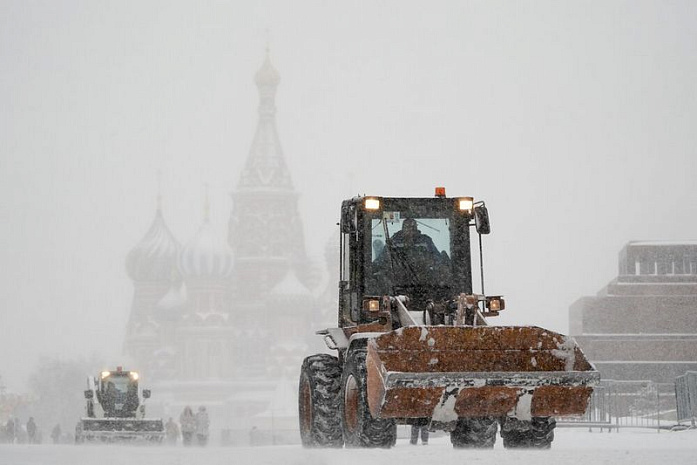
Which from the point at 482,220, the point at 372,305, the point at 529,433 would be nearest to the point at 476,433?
the point at 529,433

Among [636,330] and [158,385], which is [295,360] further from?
[636,330]

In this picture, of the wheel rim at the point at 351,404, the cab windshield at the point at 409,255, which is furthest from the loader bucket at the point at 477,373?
the cab windshield at the point at 409,255

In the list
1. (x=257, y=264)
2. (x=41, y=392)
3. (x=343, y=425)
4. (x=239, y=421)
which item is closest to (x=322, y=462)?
(x=343, y=425)

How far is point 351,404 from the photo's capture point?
13.5 meters

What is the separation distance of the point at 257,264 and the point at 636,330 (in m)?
97.9

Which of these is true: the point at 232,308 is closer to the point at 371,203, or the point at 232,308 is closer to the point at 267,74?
the point at 267,74

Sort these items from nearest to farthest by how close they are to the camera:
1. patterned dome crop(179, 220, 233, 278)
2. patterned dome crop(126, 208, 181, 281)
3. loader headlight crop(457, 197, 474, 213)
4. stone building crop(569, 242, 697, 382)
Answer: loader headlight crop(457, 197, 474, 213)
stone building crop(569, 242, 697, 382)
patterned dome crop(179, 220, 233, 278)
patterned dome crop(126, 208, 181, 281)

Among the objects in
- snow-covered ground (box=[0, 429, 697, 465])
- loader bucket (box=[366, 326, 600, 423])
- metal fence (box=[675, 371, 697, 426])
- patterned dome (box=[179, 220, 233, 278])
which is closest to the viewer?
snow-covered ground (box=[0, 429, 697, 465])

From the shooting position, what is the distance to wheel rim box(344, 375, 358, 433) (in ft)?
44.1

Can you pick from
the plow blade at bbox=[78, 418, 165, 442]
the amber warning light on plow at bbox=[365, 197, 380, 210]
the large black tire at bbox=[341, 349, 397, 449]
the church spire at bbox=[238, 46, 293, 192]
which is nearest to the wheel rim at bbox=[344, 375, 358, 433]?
the large black tire at bbox=[341, 349, 397, 449]

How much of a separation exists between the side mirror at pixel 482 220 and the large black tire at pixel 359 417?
6.32 feet

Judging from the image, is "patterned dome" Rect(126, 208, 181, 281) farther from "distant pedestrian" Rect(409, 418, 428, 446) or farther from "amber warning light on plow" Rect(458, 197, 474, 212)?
"amber warning light on plow" Rect(458, 197, 474, 212)

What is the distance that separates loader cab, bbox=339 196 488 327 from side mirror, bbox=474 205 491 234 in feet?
0.64

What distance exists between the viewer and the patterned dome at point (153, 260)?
6447 inches
